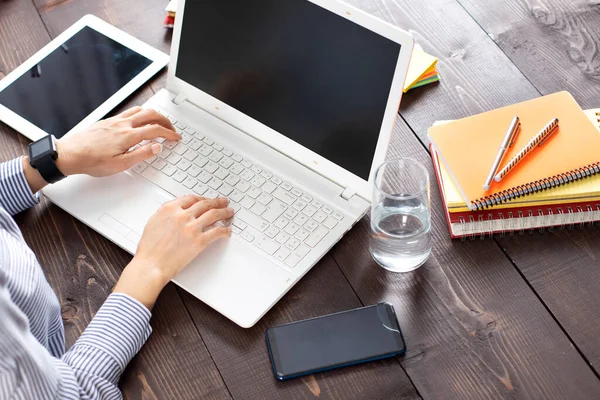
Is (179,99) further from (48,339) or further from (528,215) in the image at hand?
(528,215)

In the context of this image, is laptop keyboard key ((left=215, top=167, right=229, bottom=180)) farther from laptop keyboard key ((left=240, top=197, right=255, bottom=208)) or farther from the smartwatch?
the smartwatch

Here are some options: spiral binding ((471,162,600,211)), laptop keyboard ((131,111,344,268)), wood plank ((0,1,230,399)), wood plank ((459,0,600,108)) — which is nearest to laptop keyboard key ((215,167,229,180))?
laptop keyboard ((131,111,344,268))

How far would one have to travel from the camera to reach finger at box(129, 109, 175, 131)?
1289 millimetres

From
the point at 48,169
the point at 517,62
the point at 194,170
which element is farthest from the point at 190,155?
the point at 517,62

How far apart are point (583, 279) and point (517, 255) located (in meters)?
0.10

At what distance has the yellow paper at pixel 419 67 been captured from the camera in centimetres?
134

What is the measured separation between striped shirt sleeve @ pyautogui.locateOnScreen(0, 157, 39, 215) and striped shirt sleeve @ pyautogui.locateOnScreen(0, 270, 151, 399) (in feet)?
0.92

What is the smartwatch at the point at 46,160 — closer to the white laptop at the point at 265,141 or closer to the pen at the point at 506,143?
the white laptop at the point at 265,141

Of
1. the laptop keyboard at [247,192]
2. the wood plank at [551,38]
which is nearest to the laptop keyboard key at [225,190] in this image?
the laptop keyboard at [247,192]

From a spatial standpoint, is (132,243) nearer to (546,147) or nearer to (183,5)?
(183,5)

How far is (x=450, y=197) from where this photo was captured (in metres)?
1.15

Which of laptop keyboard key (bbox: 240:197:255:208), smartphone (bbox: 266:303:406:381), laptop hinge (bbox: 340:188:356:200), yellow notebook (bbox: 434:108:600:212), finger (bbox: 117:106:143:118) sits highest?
yellow notebook (bbox: 434:108:600:212)

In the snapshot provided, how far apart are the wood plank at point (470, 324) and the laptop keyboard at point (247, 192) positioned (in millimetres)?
67

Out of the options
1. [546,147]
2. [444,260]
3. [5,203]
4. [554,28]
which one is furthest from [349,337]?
[554,28]
